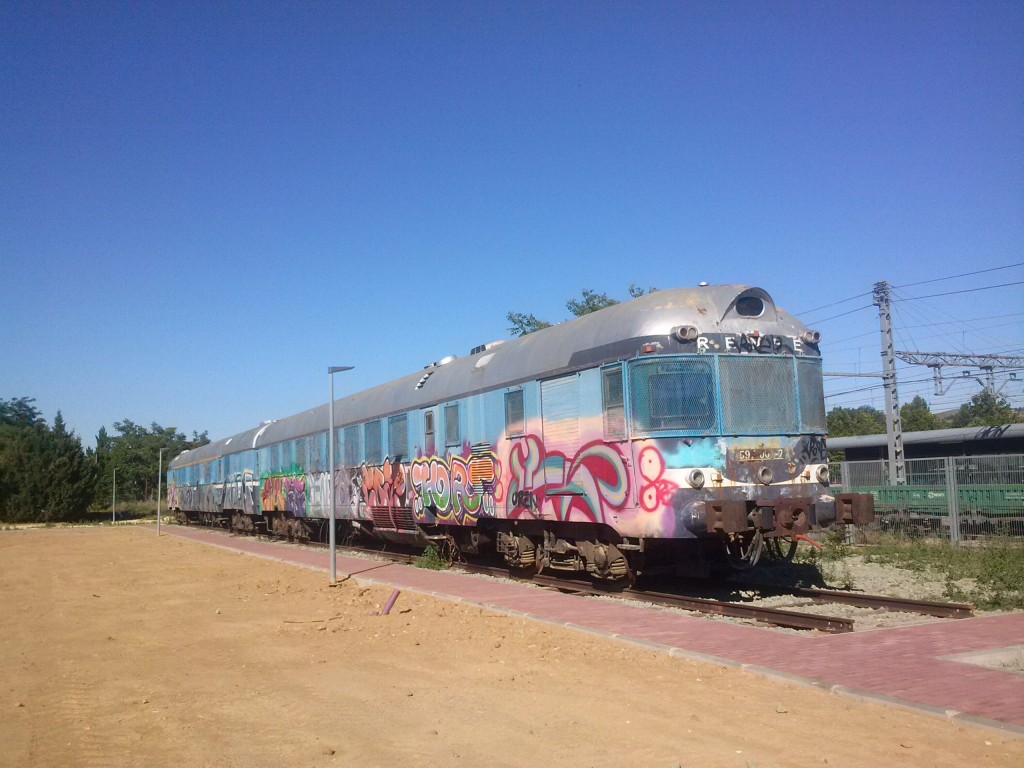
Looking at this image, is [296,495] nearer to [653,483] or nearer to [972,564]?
[653,483]

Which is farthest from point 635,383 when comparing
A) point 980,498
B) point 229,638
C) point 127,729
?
point 980,498

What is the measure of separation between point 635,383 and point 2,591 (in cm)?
1245

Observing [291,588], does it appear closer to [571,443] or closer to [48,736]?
[571,443]

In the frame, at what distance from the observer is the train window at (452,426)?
Result: 53.6ft

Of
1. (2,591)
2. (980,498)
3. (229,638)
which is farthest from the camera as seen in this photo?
(980,498)

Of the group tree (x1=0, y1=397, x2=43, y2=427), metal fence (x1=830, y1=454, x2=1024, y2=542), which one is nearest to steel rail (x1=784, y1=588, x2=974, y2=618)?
metal fence (x1=830, y1=454, x2=1024, y2=542)

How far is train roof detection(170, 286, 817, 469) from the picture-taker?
1156cm

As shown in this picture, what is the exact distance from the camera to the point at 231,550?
2483 centimetres

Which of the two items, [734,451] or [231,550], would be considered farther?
[231,550]

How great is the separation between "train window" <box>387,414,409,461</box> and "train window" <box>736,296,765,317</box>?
8770mm

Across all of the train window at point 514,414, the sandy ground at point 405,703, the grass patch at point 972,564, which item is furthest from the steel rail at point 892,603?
the train window at point 514,414

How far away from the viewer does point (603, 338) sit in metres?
12.3

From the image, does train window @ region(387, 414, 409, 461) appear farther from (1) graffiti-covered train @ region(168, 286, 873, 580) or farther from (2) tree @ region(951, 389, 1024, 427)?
(2) tree @ region(951, 389, 1024, 427)

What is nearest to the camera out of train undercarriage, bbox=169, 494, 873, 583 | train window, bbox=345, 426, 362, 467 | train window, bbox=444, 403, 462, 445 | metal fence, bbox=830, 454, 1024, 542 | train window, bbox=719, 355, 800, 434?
train undercarriage, bbox=169, 494, 873, 583
